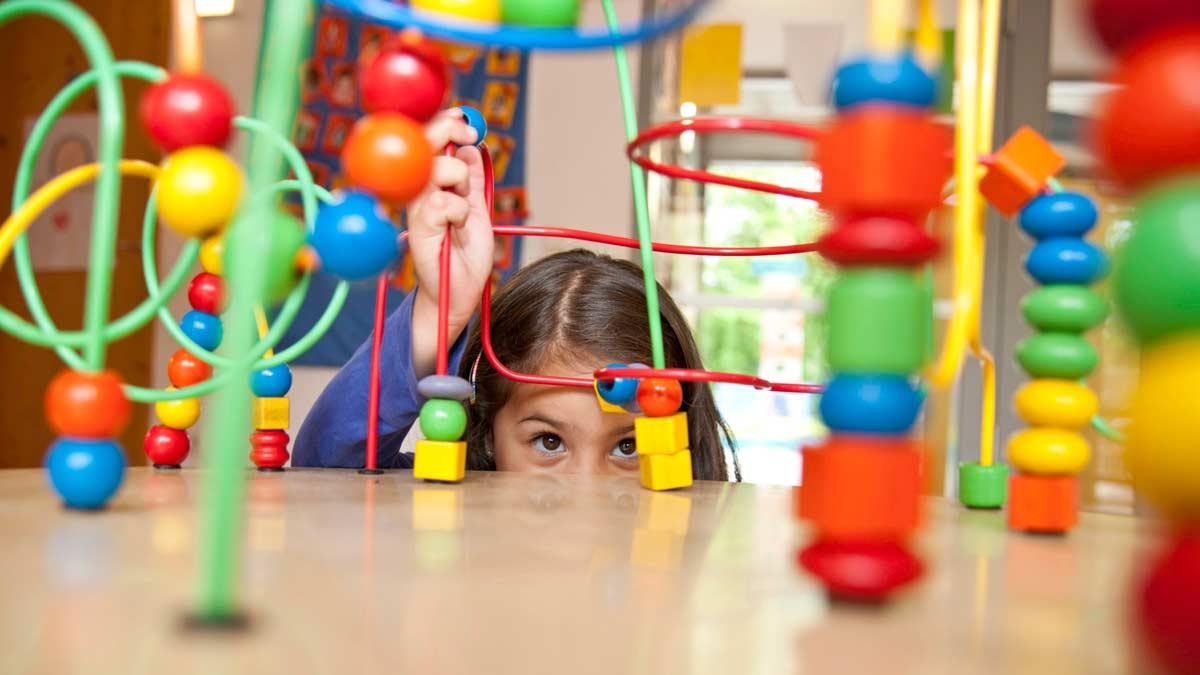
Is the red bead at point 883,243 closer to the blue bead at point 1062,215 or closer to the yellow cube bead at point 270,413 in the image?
the blue bead at point 1062,215

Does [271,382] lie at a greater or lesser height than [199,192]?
lesser

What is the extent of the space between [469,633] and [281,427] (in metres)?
0.61

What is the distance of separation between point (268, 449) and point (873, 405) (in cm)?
63

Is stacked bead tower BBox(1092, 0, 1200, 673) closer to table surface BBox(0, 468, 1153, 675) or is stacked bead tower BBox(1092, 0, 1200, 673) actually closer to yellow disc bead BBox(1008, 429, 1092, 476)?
table surface BBox(0, 468, 1153, 675)

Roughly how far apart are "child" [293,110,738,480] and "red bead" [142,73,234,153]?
1.10 ft

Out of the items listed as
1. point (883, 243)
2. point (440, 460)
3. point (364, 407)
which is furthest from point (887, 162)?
point (364, 407)

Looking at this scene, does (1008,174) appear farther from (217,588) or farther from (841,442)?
(217,588)

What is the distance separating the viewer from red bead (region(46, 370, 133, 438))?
494mm

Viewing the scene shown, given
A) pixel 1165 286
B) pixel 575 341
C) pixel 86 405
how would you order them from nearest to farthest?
pixel 1165 286 < pixel 86 405 < pixel 575 341

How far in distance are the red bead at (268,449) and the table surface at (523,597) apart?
8.8 inches

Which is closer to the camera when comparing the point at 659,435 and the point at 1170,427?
the point at 1170,427

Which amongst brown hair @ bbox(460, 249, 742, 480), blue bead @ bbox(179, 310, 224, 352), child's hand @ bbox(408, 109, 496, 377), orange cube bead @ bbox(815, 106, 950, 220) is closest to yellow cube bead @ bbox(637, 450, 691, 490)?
child's hand @ bbox(408, 109, 496, 377)

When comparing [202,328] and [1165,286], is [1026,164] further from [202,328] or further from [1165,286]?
[202,328]

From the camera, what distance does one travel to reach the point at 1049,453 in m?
0.54
